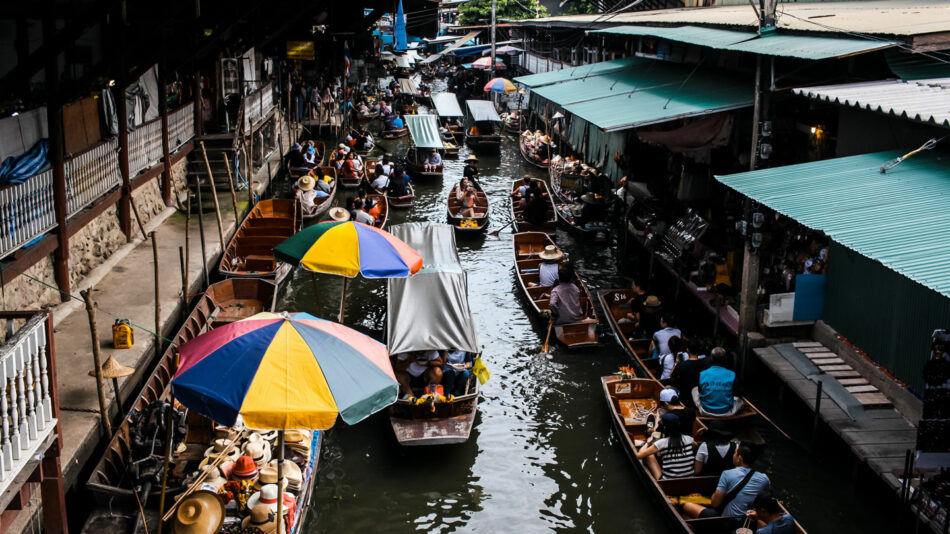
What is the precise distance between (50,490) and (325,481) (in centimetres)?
396

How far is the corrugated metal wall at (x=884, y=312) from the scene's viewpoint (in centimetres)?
992

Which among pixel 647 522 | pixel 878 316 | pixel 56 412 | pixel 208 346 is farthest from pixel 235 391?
pixel 878 316

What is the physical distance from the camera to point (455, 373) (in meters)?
11.8

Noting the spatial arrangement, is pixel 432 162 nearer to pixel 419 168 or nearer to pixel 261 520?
pixel 419 168

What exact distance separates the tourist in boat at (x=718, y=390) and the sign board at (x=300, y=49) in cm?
1975

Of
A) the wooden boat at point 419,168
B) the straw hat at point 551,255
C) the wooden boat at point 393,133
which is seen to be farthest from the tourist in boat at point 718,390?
the wooden boat at point 393,133

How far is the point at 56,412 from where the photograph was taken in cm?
708

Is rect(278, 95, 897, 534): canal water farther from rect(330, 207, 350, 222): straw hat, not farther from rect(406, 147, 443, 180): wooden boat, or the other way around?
rect(406, 147, 443, 180): wooden boat

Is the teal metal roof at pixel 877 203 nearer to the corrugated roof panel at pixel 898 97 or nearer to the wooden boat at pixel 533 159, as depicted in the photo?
the corrugated roof panel at pixel 898 97

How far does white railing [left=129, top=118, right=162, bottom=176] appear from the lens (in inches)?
638

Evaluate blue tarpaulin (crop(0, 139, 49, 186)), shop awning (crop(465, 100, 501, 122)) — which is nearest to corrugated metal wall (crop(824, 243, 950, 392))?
blue tarpaulin (crop(0, 139, 49, 186))

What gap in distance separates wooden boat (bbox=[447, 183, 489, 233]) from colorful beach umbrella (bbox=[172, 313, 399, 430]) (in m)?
14.2

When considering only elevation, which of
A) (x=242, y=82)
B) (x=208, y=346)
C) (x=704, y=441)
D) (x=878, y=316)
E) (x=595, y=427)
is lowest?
(x=595, y=427)

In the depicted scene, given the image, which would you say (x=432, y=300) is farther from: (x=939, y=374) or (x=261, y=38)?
(x=261, y=38)
